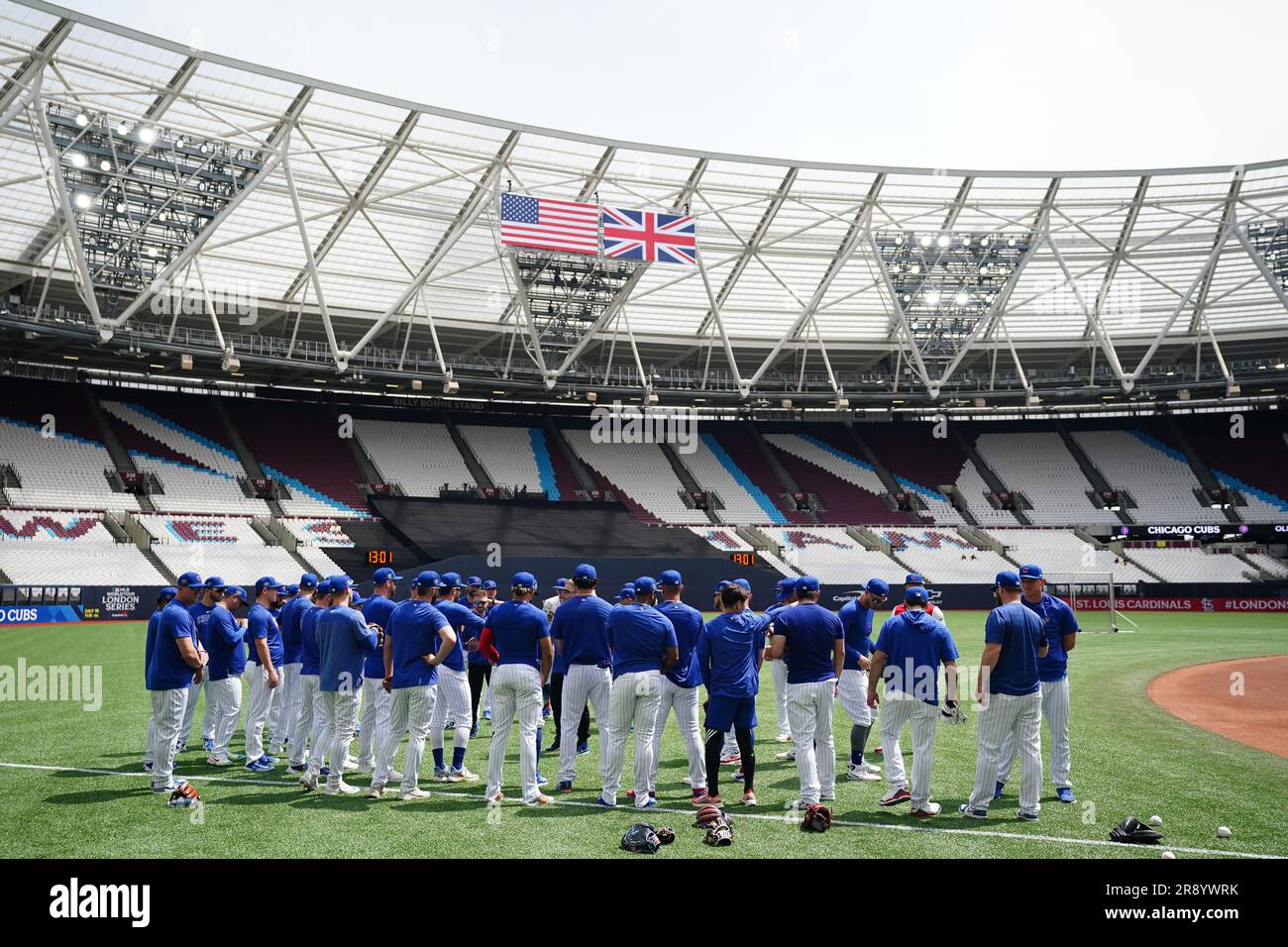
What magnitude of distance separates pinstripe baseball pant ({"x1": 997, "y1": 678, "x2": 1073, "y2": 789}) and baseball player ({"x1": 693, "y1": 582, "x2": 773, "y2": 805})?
2765 millimetres

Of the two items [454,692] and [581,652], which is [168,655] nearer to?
[454,692]

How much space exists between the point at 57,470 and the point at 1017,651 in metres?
45.6

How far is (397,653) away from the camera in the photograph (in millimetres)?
10047

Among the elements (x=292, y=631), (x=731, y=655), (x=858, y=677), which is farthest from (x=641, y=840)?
(x=292, y=631)

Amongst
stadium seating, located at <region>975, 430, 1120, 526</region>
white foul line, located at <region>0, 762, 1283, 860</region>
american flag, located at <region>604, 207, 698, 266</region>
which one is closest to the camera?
white foul line, located at <region>0, 762, 1283, 860</region>

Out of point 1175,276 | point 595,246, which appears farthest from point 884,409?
point 595,246

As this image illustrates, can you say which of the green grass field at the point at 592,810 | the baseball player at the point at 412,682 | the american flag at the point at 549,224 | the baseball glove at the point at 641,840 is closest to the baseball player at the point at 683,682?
the green grass field at the point at 592,810

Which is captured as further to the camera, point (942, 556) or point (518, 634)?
point (942, 556)

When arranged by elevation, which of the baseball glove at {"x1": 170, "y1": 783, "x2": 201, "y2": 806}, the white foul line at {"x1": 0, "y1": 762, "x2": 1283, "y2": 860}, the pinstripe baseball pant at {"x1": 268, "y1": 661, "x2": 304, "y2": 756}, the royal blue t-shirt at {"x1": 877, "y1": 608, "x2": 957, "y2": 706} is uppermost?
the royal blue t-shirt at {"x1": 877, "y1": 608, "x2": 957, "y2": 706}

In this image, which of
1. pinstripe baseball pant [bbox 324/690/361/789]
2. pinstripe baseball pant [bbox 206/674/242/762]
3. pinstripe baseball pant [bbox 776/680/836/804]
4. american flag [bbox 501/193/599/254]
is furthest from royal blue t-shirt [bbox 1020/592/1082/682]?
american flag [bbox 501/193/599/254]

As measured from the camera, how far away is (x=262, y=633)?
11.8 m

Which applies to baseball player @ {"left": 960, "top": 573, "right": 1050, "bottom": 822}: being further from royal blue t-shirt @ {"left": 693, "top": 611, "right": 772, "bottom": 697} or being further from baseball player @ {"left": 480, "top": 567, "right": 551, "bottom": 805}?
baseball player @ {"left": 480, "top": 567, "right": 551, "bottom": 805}

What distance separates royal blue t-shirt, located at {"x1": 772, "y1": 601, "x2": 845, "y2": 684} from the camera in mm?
9242
